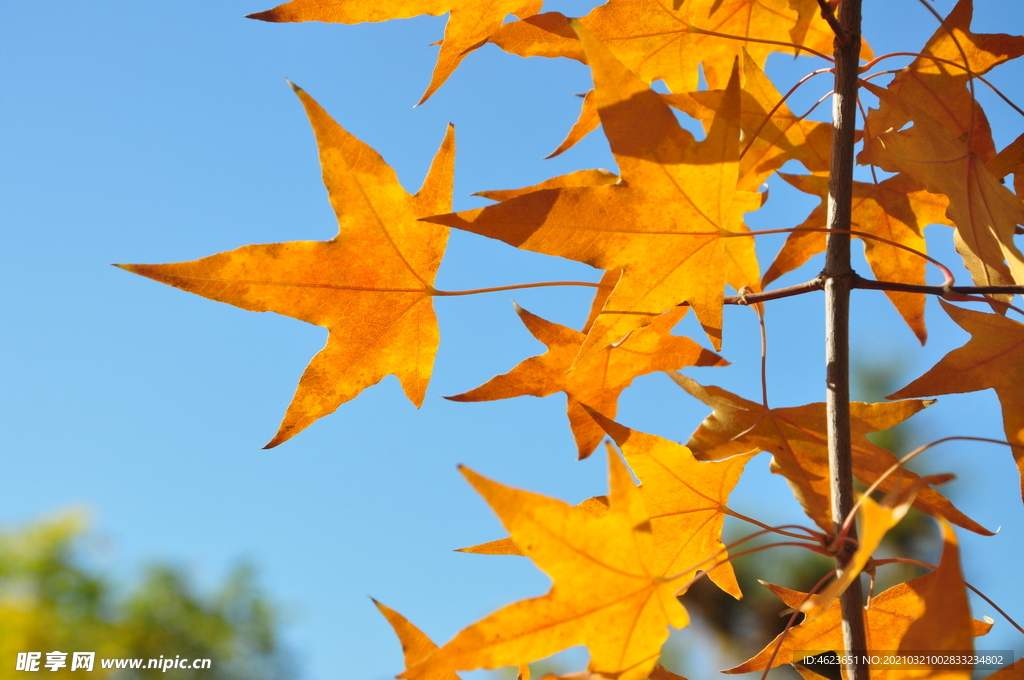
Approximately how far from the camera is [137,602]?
30.1 feet

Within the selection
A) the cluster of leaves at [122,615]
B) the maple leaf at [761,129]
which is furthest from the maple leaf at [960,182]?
the cluster of leaves at [122,615]

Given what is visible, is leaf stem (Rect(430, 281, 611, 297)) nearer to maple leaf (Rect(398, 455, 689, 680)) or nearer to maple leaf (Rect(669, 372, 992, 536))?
maple leaf (Rect(669, 372, 992, 536))

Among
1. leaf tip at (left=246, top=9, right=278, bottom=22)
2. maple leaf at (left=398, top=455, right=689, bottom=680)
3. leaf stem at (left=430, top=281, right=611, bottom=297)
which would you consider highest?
leaf tip at (left=246, top=9, right=278, bottom=22)

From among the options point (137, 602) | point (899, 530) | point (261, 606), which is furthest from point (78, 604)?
point (899, 530)

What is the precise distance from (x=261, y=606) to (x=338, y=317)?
35.1 ft

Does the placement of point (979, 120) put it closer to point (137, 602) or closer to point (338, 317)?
point (338, 317)

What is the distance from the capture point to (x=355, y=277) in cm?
56

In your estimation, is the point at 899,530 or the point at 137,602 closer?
the point at 899,530

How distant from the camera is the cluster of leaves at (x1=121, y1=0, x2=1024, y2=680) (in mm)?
388

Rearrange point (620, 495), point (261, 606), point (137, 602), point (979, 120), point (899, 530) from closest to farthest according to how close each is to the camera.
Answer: point (620, 495), point (979, 120), point (899, 530), point (137, 602), point (261, 606)

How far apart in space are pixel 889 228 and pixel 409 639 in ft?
1.99

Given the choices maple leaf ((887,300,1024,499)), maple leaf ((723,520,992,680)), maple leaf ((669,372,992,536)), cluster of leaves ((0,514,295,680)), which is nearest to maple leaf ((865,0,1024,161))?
maple leaf ((887,300,1024,499))

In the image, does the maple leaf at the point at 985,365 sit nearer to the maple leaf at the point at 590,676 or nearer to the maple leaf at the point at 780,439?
the maple leaf at the point at 780,439

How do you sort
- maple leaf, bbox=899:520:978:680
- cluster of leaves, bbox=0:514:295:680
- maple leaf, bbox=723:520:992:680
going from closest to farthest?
maple leaf, bbox=899:520:978:680 → maple leaf, bbox=723:520:992:680 → cluster of leaves, bbox=0:514:295:680
